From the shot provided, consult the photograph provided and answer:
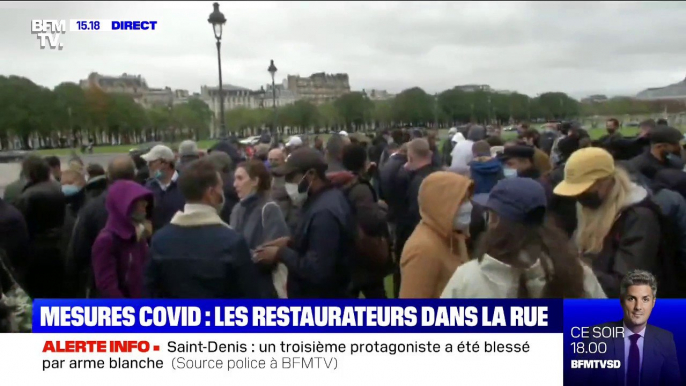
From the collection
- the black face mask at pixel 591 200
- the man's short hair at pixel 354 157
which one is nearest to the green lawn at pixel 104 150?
the man's short hair at pixel 354 157

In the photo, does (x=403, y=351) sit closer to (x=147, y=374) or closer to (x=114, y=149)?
(x=147, y=374)

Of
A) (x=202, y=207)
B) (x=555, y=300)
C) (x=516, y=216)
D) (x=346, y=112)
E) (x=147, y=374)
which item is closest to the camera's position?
(x=516, y=216)

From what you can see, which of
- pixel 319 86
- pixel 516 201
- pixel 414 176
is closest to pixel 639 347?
pixel 516 201

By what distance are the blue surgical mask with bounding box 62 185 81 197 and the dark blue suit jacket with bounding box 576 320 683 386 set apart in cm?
291

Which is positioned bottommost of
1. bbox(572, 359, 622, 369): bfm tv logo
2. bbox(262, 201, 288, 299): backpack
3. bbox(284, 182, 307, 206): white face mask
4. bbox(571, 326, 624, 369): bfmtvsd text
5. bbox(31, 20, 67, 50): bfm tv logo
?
bbox(572, 359, 622, 369): bfm tv logo

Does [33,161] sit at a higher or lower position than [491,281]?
higher

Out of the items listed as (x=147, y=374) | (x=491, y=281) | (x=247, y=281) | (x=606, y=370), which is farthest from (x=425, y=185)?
(x=147, y=374)

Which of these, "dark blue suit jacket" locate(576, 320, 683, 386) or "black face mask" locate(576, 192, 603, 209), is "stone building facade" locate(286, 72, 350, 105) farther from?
"dark blue suit jacket" locate(576, 320, 683, 386)

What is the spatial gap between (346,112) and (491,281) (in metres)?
1.26

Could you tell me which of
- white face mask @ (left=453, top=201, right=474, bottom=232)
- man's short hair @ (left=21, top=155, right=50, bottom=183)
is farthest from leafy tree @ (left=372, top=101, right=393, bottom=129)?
man's short hair @ (left=21, top=155, right=50, bottom=183)

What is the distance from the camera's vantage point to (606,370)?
285 cm

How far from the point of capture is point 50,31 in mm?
2877

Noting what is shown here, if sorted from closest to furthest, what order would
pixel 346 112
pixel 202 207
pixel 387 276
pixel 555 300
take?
pixel 555 300
pixel 202 207
pixel 346 112
pixel 387 276

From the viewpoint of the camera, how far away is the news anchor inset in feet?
9.04
